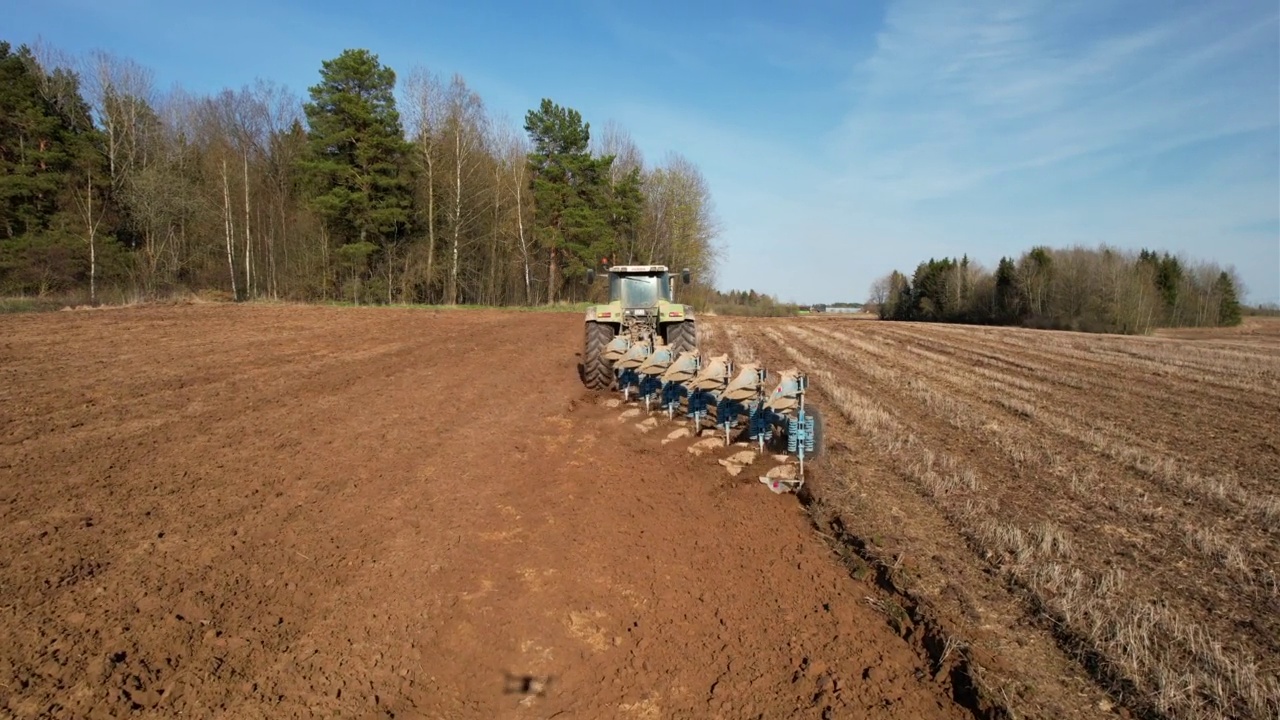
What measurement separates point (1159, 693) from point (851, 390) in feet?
27.2

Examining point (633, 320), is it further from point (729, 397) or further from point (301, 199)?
point (301, 199)

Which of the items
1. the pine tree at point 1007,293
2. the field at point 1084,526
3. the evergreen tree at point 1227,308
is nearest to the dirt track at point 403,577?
the field at point 1084,526

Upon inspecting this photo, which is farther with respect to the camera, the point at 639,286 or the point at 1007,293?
the point at 1007,293

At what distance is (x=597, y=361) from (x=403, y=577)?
22.4 ft

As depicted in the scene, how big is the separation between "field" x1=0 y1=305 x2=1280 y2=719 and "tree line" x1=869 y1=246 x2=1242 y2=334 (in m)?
36.9

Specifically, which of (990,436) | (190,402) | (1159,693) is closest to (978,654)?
(1159,693)

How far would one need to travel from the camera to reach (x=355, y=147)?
27469mm

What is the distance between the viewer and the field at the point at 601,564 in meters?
2.86

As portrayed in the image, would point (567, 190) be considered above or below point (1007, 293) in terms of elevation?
above

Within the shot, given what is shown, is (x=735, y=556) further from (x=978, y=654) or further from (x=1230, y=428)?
(x=1230, y=428)

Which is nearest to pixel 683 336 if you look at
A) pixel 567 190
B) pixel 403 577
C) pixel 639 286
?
pixel 639 286

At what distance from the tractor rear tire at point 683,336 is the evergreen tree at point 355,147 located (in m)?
20.6

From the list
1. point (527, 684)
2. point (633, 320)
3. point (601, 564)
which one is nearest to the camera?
point (527, 684)

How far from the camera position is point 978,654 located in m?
2.98
